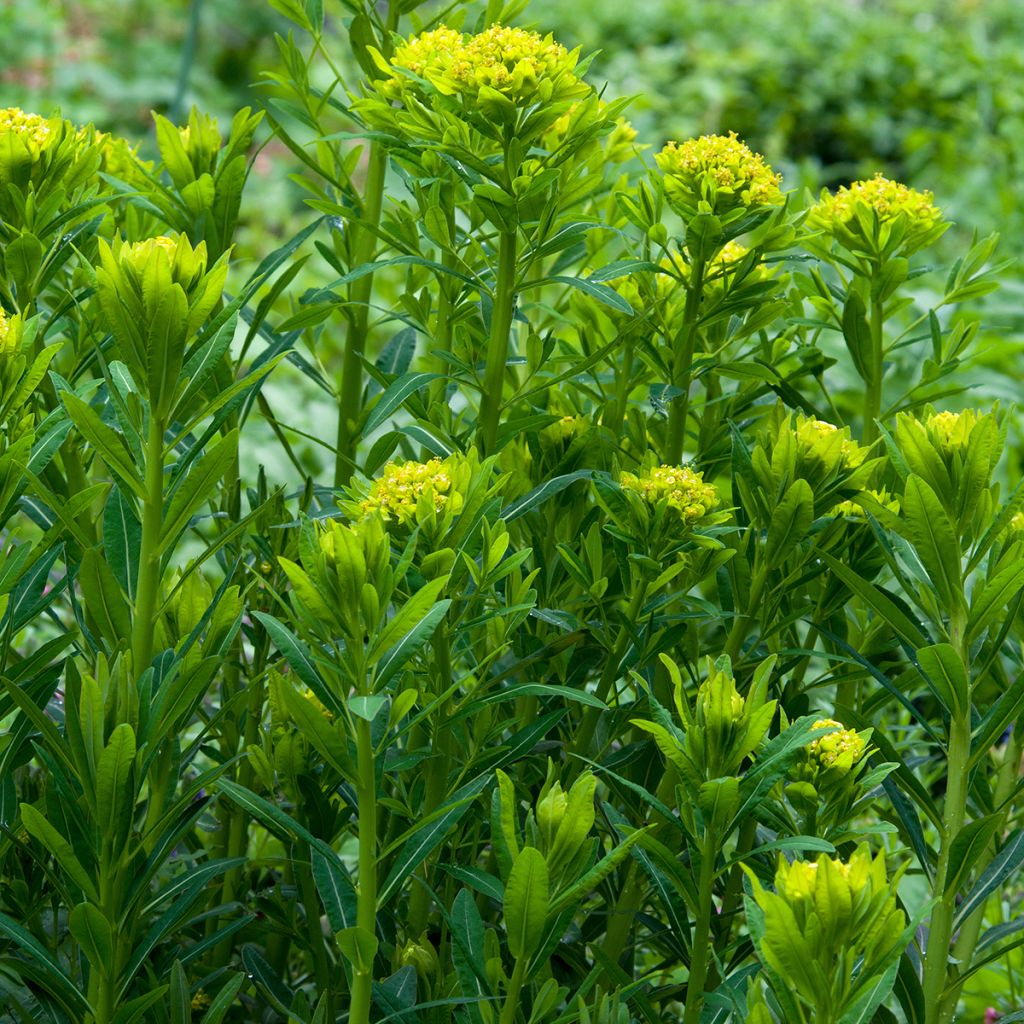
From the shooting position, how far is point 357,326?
65.6 inches

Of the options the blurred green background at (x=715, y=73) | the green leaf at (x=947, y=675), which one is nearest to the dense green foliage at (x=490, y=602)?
the green leaf at (x=947, y=675)

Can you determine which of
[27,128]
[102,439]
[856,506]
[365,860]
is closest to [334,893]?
[365,860]

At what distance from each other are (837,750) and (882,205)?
2.29ft

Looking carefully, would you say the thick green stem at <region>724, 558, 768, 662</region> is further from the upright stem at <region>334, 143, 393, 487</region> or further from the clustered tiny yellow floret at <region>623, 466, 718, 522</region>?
the upright stem at <region>334, 143, 393, 487</region>

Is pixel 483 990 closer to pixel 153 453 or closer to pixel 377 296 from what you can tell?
pixel 153 453

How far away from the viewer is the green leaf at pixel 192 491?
118 cm

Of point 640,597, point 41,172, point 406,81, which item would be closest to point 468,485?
point 640,597

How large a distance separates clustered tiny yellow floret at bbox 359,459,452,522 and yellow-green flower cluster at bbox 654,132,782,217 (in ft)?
1.48

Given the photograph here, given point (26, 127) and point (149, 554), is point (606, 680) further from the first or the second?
point (26, 127)

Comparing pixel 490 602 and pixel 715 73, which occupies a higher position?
pixel 715 73

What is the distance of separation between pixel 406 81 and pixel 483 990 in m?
0.88

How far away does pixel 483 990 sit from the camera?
113 cm

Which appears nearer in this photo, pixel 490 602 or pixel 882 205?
pixel 490 602

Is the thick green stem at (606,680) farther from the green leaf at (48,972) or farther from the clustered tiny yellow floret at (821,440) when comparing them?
the green leaf at (48,972)
